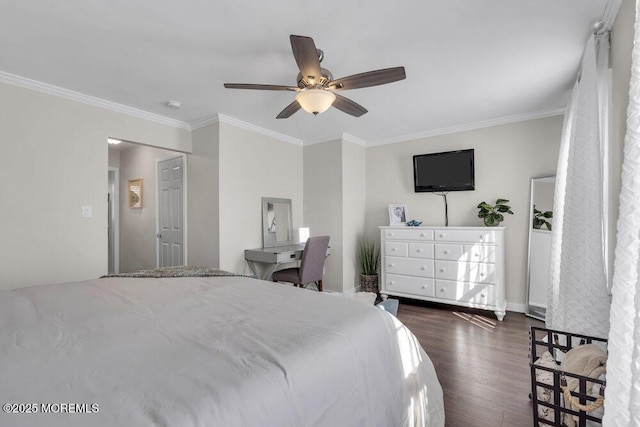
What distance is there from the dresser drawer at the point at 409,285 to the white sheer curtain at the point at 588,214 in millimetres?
1837

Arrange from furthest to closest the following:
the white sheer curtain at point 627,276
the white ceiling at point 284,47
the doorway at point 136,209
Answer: the doorway at point 136,209 → the white ceiling at point 284,47 → the white sheer curtain at point 627,276

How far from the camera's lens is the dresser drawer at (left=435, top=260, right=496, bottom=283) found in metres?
3.46

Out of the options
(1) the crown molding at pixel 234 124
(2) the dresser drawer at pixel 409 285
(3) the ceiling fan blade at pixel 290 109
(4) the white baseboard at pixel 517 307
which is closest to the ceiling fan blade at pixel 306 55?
(3) the ceiling fan blade at pixel 290 109

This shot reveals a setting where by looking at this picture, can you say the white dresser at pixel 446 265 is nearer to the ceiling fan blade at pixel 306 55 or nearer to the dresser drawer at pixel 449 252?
the dresser drawer at pixel 449 252

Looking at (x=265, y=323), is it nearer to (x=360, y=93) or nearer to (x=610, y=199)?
(x=610, y=199)

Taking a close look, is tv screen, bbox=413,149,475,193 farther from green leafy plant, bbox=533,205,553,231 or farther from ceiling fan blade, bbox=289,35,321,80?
ceiling fan blade, bbox=289,35,321,80

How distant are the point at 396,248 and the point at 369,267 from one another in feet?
1.98

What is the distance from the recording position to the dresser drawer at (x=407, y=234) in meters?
3.84

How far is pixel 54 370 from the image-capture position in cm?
87

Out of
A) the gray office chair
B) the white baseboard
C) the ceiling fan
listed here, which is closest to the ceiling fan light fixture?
the ceiling fan

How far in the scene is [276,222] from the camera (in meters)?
4.29

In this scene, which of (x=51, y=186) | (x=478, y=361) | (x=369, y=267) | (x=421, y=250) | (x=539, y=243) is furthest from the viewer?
(x=369, y=267)

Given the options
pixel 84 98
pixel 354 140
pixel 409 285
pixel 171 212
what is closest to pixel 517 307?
pixel 409 285

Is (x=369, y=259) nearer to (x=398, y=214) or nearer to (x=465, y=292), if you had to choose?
(x=398, y=214)
